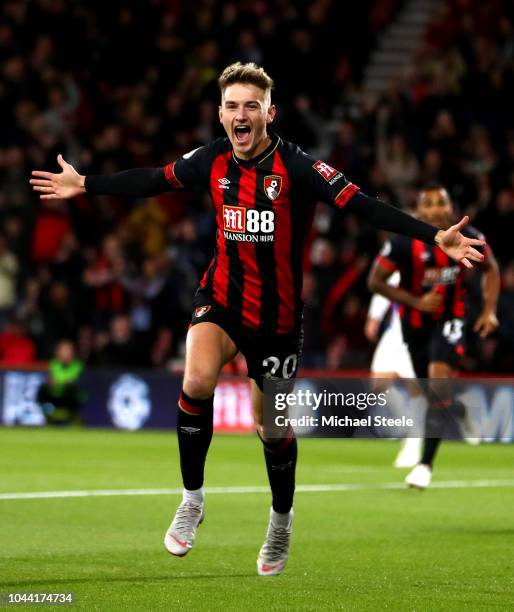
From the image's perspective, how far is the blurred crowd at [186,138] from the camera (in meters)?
19.2

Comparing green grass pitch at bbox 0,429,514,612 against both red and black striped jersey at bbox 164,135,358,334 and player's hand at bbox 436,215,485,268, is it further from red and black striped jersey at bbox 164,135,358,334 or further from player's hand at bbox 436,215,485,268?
player's hand at bbox 436,215,485,268

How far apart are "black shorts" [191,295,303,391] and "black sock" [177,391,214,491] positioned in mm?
302

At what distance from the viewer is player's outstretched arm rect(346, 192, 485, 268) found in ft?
22.3

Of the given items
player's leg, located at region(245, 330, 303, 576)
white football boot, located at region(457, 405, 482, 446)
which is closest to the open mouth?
player's leg, located at region(245, 330, 303, 576)

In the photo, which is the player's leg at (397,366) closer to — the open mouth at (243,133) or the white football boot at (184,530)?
the white football boot at (184,530)

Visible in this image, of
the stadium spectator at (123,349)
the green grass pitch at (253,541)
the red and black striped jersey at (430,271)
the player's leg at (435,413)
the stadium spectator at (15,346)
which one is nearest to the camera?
the green grass pitch at (253,541)

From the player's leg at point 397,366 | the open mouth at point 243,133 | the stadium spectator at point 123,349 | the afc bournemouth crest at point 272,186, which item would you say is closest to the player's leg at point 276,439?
the afc bournemouth crest at point 272,186

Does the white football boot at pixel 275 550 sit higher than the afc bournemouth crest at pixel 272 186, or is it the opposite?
the afc bournemouth crest at pixel 272 186

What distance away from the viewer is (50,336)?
2047 cm

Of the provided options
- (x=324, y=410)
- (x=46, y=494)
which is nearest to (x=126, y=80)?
(x=46, y=494)

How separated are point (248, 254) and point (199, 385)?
2.30 feet

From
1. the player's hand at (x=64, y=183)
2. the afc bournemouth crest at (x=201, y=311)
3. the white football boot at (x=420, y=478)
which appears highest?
the player's hand at (x=64, y=183)

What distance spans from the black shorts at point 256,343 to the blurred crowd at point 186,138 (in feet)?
34.4

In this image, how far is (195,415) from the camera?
7.32 m
